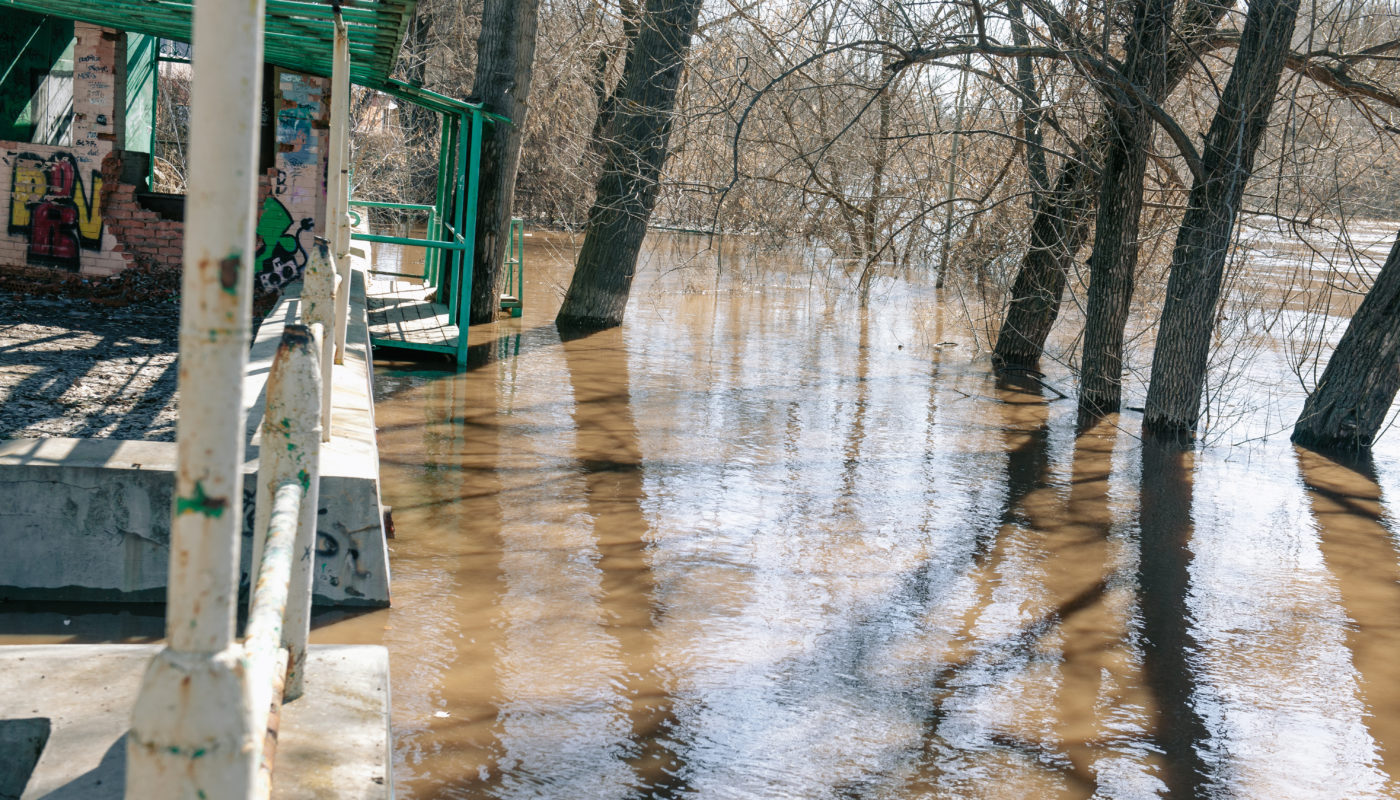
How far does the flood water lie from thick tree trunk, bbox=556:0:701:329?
11.3 feet

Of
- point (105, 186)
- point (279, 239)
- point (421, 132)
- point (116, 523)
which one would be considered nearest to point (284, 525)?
point (116, 523)

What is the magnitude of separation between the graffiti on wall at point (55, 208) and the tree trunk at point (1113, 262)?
398 inches

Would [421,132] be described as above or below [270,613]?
above

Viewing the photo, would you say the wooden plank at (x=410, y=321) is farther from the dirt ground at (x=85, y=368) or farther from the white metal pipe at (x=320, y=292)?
the white metal pipe at (x=320, y=292)

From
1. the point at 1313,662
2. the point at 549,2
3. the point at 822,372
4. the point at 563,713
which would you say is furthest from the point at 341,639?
the point at 549,2

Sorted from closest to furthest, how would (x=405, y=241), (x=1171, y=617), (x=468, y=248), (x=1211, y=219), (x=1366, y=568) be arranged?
1. (x=1171, y=617)
2. (x=1366, y=568)
3. (x=1211, y=219)
4. (x=405, y=241)
5. (x=468, y=248)

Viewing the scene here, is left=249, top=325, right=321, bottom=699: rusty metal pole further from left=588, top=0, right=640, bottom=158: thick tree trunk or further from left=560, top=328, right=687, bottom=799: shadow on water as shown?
left=588, top=0, right=640, bottom=158: thick tree trunk

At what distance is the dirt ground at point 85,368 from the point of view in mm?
6215

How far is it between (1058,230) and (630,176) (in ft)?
17.4

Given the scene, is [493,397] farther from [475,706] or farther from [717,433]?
[475,706]

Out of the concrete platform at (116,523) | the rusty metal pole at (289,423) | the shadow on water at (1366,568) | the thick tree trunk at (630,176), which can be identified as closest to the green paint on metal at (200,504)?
the rusty metal pole at (289,423)

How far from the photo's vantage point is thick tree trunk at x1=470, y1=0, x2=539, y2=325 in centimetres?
1289

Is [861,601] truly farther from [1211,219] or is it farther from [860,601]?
[1211,219]

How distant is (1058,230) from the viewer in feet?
39.4
